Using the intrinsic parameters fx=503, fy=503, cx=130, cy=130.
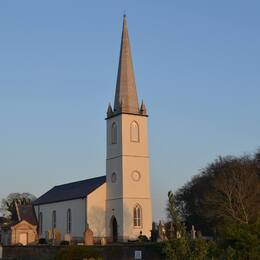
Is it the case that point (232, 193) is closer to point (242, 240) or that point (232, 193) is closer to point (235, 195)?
point (235, 195)

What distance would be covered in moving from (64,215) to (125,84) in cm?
1778

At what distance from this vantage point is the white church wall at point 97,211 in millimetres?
55188

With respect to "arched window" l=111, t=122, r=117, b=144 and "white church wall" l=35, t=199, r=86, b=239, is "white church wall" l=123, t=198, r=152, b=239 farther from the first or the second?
"arched window" l=111, t=122, r=117, b=144

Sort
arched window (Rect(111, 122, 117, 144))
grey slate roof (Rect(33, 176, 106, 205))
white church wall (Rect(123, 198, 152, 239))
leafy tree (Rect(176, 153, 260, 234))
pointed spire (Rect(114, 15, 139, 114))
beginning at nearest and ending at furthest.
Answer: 1. leafy tree (Rect(176, 153, 260, 234))
2. white church wall (Rect(123, 198, 152, 239))
3. arched window (Rect(111, 122, 117, 144))
4. pointed spire (Rect(114, 15, 139, 114))
5. grey slate roof (Rect(33, 176, 106, 205))

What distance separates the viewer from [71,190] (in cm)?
6481

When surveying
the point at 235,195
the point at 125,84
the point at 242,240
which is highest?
the point at 125,84

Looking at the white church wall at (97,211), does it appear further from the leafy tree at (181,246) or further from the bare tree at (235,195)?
the leafy tree at (181,246)

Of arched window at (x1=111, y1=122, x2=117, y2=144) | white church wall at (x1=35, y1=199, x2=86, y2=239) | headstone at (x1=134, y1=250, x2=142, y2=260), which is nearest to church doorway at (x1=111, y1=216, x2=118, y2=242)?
white church wall at (x1=35, y1=199, x2=86, y2=239)

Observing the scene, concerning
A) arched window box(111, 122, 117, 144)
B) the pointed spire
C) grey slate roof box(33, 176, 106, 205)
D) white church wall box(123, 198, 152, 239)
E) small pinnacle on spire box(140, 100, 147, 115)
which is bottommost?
white church wall box(123, 198, 152, 239)

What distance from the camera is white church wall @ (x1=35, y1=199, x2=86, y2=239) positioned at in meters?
56.8

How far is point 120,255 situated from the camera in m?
35.8

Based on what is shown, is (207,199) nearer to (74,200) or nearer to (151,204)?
(151,204)

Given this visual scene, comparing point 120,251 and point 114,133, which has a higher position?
point 114,133

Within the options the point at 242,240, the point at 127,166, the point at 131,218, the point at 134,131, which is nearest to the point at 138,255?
the point at 242,240
